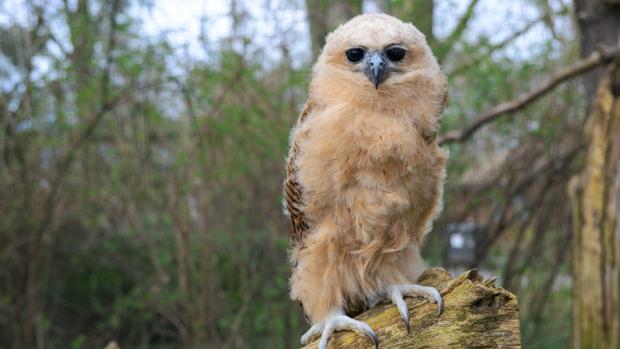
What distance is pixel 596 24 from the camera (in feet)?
12.1

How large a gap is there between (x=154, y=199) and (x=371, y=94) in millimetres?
3059

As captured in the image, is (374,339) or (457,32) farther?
(457,32)

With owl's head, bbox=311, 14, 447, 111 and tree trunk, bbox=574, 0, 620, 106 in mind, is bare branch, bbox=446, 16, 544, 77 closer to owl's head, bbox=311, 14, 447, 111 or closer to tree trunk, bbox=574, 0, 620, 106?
tree trunk, bbox=574, 0, 620, 106

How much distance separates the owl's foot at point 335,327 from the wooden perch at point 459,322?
0.03m

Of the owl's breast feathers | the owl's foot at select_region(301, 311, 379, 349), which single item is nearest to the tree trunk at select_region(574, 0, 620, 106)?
the owl's breast feathers

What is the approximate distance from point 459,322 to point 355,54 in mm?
963

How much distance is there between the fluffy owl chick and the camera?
72.6 inches

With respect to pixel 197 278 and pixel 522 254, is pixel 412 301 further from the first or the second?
pixel 522 254

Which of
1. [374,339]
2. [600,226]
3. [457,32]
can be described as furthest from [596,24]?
[374,339]

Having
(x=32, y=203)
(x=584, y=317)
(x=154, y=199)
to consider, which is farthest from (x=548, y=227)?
(x=32, y=203)

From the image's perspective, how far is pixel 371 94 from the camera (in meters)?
1.87

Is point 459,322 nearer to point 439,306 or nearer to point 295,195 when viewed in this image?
point 439,306

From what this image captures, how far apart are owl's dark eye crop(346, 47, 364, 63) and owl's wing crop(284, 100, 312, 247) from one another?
236mm

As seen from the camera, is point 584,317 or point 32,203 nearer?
point 584,317
